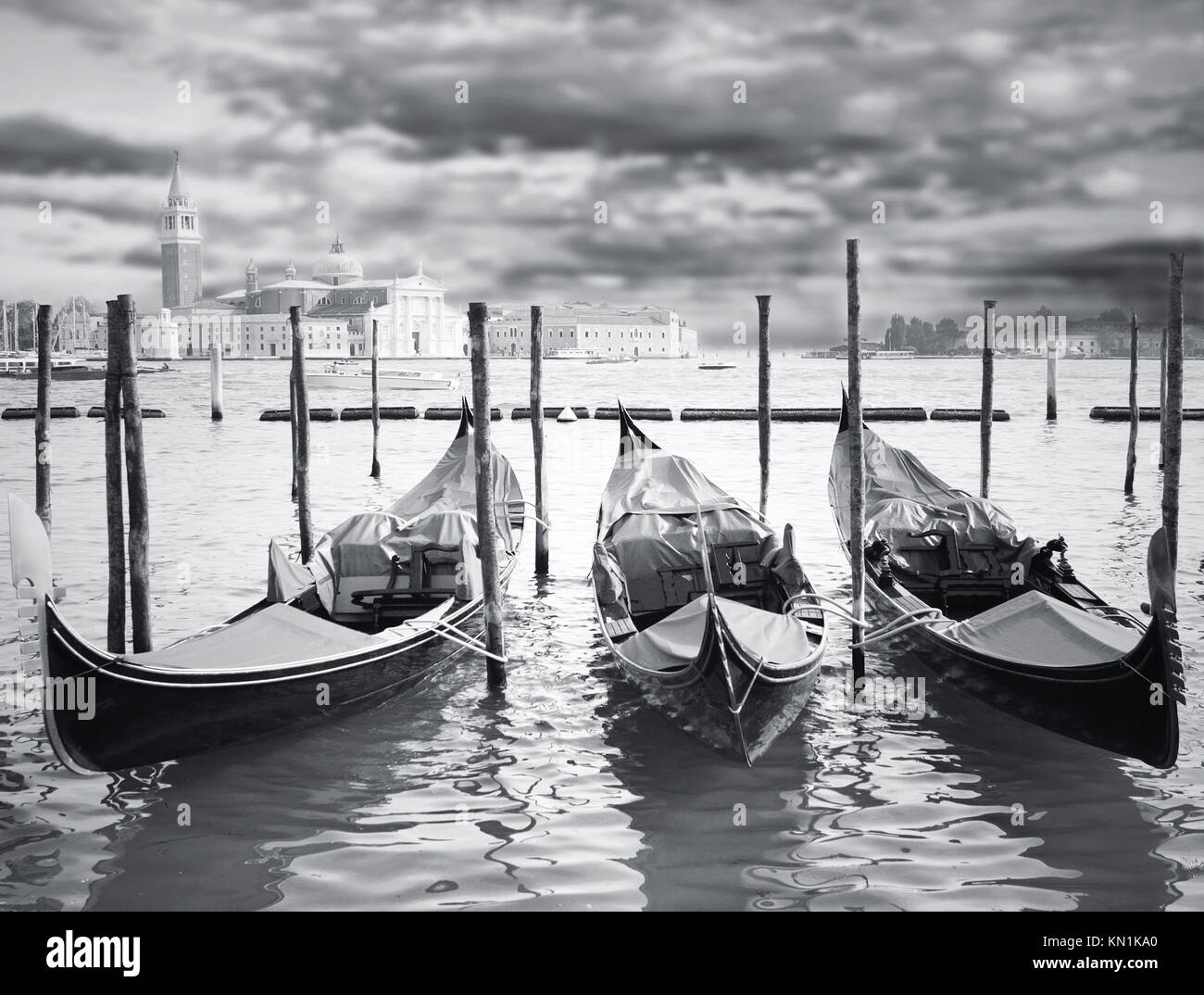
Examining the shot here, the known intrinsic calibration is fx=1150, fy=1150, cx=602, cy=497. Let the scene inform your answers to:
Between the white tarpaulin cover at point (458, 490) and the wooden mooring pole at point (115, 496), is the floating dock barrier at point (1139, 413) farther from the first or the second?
the wooden mooring pole at point (115, 496)

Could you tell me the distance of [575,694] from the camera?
18.5ft

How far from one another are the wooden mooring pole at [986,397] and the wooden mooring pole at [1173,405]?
2625 millimetres

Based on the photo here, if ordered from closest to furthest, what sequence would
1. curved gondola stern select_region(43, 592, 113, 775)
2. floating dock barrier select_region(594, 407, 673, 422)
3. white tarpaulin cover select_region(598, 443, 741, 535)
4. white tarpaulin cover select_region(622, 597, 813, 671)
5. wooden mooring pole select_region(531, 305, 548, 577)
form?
curved gondola stern select_region(43, 592, 113, 775)
white tarpaulin cover select_region(622, 597, 813, 671)
white tarpaulin cover select_region(598, 443, 741, 535)
wooden mooring pole select_region(531, 305, 548, 577)
floating dock barrier select_region(594, 407, 673, 422)

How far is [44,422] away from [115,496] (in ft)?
9.24

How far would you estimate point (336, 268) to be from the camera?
10412 centimetres

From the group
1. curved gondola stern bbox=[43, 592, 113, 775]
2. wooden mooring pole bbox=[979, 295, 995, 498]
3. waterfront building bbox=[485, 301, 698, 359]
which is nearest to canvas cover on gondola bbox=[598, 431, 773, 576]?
wooden mooring pole bbox=[979, 295, 995, 498]

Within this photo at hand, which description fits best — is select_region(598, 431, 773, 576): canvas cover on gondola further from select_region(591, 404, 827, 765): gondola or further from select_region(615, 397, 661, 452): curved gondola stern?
select_region(615, 397, 661, 452): curved gondola stern

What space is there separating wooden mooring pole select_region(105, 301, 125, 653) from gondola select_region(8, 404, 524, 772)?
1.87ft

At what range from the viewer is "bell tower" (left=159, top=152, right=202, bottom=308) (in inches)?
4109

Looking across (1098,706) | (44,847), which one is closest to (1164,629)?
(1098,706)

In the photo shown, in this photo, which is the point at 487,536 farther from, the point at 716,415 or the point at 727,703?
the point at 716,415

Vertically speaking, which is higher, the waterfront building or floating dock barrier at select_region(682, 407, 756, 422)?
the waterfront building

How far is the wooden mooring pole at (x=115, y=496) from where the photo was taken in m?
5.41
